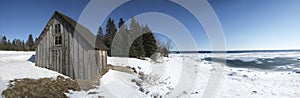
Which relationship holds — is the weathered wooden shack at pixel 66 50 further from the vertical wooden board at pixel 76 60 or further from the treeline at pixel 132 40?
the treeline at pixel 132 40

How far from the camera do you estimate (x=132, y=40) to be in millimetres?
28578

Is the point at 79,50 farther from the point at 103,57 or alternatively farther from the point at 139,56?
the point at 139,56

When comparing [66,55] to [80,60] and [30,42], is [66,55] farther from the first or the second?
[30,42]

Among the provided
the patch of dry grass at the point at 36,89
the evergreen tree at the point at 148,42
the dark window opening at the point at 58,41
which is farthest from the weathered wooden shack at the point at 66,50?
the evergreen tree at the point at 148,42

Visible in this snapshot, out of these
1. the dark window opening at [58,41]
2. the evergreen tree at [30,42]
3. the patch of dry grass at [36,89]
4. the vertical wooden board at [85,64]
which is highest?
the evergreen tree at [30,42]

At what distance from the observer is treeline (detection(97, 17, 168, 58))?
2805 cm

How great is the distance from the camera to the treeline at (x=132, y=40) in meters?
28.0

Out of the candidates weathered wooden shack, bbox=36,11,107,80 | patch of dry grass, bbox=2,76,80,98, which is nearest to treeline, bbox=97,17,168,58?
weathered wooden shack, bbox=36,11,107,80

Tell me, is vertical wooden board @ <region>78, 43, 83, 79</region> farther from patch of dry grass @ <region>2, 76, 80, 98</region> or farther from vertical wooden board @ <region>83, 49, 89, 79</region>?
patch of dry grass @ <region>2, 76, 80, 98</region>

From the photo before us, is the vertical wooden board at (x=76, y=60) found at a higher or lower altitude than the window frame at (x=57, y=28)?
lower

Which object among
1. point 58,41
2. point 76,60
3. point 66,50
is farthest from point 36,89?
point 58,41

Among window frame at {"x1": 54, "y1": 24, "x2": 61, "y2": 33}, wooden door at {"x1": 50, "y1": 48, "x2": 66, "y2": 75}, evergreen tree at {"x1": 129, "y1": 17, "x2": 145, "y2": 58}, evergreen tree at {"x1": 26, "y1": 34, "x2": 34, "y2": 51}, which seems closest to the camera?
wooden door at {"x1": 50, "y1": 48, "x2": 66, "y2": 75}

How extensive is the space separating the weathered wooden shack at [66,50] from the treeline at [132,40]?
52.1ft

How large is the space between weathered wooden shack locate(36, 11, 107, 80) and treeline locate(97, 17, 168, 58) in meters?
15.9
